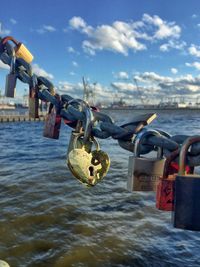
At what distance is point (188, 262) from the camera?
16.2 feet

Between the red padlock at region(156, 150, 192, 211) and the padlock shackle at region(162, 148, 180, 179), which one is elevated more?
the padlock shackle at region(162, 148, 180, 179)

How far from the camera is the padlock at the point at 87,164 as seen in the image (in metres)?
2.11

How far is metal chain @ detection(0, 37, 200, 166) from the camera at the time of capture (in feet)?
5.79

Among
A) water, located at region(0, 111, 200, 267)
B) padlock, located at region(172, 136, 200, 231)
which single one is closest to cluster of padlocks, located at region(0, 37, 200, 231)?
padlock, located at region(172, 136, 200, 231)

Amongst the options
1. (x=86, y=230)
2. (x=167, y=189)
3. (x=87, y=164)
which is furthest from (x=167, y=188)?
(x=86, y=230)

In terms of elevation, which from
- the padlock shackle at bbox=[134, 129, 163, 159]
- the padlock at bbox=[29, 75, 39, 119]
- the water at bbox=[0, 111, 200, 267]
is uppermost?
the padlock at bbox=[29, 75, 39, 119]

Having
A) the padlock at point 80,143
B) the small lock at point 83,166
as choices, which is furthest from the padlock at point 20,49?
the small lock at point 83,166

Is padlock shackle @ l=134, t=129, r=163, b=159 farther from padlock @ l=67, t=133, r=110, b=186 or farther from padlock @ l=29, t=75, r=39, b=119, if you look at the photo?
padlock @ l=29, t=75, r=39, b=119

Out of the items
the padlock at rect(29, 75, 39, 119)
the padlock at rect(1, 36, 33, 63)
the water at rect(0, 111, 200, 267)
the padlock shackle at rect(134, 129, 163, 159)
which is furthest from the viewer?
Result: the water at rect(0, 111, 200, 267)

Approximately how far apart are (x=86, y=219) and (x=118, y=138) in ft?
16.3

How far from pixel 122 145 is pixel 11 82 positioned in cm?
123

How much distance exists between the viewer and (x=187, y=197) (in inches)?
61.2

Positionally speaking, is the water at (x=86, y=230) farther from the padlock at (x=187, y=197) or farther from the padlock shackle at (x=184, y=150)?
the padlock shackle at (x=184, y=150)

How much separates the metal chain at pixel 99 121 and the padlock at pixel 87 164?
171 mm
